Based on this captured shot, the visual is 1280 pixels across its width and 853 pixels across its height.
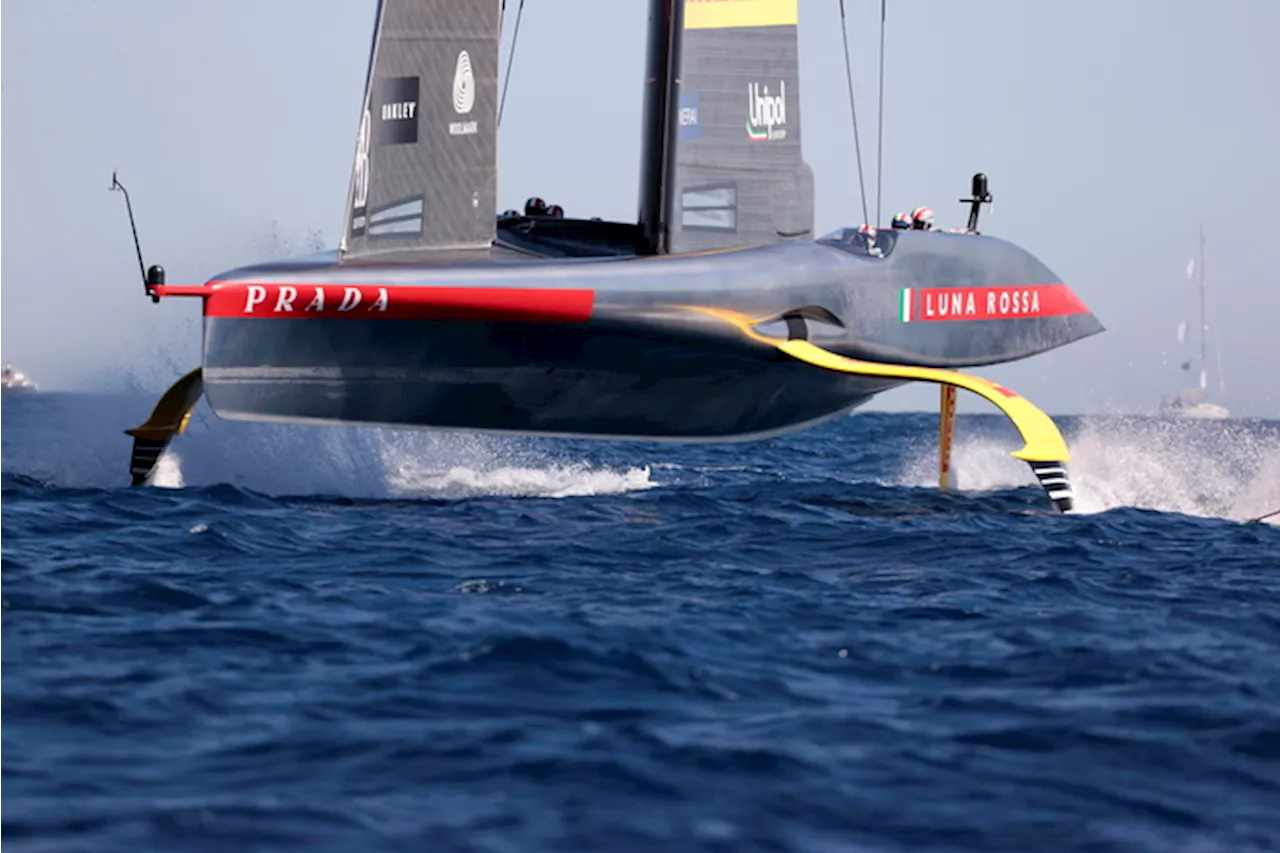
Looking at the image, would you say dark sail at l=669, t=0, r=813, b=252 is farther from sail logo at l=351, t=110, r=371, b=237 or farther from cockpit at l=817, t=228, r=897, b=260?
sail logo at l=351, t=110, r=371, b=237

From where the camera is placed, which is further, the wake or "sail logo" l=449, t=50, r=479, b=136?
the wake

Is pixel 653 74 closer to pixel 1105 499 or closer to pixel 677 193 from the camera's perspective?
pixel 677 193

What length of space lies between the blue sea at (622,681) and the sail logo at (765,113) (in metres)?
4.08

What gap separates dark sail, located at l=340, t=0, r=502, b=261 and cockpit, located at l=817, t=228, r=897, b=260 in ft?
11.7

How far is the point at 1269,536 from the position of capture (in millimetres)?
11961

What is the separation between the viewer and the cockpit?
14.5 m

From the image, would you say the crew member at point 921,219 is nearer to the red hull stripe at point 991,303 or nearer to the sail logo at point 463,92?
the red hull stripe at point 991,303

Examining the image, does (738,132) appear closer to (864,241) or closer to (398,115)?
(864,241)

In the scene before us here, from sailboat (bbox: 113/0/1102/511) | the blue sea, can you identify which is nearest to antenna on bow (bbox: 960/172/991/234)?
sailboat (bbox: 113/0/1102/511)

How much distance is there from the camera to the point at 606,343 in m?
12.9

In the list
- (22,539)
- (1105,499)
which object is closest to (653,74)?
(1105,499)

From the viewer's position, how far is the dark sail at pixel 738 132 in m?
14.1

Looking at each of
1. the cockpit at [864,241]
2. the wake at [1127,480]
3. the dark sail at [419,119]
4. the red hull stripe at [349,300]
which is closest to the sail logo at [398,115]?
the dark sail at [419,119]

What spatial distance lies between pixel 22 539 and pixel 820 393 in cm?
795
